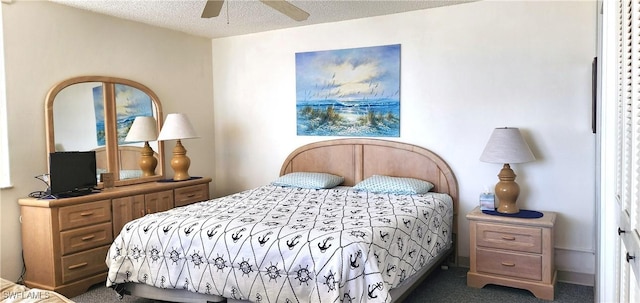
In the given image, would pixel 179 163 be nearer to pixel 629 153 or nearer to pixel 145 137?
pixel 145 137

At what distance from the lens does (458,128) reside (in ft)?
13.6

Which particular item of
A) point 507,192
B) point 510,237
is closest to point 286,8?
point 507,192

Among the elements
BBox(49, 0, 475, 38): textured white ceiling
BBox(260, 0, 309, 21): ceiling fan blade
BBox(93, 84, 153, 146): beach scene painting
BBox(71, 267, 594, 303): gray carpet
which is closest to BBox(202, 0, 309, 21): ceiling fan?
BBox(260, 0, 309, 21): ceiling fan blade

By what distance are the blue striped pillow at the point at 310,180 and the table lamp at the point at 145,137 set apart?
Answer: 1276 millimetres

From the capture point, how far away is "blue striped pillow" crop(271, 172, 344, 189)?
439 centimetres

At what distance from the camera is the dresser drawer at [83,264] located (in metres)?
3.50

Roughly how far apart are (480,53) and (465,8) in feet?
1.38

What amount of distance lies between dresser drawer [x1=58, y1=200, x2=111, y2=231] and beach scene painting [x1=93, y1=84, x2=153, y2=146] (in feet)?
2.40

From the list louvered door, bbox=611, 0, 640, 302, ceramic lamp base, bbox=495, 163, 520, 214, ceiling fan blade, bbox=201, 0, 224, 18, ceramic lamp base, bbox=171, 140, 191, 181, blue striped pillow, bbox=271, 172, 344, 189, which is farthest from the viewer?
ceramic lamp base, bbox=171, 140, 191, 181

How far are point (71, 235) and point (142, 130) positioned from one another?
53.7 inches

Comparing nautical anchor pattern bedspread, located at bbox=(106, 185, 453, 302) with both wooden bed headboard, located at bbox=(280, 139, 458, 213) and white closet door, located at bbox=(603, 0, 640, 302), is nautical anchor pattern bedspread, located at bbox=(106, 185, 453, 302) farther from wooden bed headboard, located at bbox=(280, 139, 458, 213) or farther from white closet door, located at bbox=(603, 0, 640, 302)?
white closet door, located at bbox=(603, 0, 640, 302)

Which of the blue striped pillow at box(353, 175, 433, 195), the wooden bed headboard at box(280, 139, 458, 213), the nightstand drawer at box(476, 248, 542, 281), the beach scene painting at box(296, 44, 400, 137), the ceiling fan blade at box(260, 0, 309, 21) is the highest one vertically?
the ceiling fan blade at box(260, 0, 309, 21)

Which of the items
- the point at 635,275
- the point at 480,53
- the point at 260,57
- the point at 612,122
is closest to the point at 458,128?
the point at 480,53

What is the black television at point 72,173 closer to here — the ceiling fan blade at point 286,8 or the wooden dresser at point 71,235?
the wooden dresser at point 71,235
